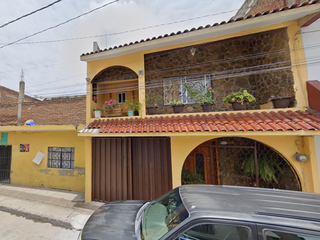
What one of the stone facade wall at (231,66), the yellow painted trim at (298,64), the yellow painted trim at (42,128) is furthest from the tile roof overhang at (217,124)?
the yellow painted trim at (42,128)

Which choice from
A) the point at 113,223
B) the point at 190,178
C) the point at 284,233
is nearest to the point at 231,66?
the point at 190,178

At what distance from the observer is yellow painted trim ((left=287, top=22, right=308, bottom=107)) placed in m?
3.91

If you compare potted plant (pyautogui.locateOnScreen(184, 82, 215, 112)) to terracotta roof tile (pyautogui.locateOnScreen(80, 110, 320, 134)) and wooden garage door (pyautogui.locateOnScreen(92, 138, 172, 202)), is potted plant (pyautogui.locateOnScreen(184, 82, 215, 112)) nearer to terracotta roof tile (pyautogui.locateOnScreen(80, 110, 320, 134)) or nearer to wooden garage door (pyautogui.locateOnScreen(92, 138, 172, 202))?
terracotta roof tile (pyautogui.locateOnScreen(80, 110, 320, 134))

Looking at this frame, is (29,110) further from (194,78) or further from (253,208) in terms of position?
(253,208)

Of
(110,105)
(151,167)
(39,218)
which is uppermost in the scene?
(110,105)

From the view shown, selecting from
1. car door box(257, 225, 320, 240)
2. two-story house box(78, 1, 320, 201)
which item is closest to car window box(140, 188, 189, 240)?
car door box(257, 225, 320, 240)

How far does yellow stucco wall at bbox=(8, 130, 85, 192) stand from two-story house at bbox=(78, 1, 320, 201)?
6.72ft

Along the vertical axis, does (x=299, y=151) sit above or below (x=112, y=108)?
below

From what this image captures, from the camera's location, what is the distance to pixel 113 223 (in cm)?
238

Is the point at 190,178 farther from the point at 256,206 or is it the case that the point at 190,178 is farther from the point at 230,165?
the point at 256,206

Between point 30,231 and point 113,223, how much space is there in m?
3.29

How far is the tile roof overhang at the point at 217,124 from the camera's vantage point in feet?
10.7

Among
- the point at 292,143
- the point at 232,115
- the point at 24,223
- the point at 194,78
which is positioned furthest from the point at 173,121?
the point at 24,223

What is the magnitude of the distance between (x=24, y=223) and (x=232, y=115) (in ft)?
23.4
